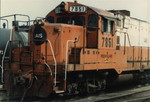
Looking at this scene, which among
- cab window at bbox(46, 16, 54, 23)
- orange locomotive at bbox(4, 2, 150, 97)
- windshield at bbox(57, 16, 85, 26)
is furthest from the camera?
cab window at bbox(46, 16, 54, 23)

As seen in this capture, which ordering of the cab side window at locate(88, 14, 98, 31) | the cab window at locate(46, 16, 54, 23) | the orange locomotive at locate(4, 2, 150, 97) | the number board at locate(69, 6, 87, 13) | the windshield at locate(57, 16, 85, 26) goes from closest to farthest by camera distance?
the orange locomotive at locate(4, 2, 150, 97) < the cab side window at locate(88, 14, 98, 31) < the number board at locate(69, 6, 87, 13) < the windshield at locate(57, 16, 85, 26) < the cab window at locate(46, 16, 54, 23)

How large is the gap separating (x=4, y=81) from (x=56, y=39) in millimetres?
2315

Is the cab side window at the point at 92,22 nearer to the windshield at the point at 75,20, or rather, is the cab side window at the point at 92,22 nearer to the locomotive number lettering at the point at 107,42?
the windshield at the point at 75,20

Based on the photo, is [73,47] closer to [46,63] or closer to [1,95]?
[46,63]

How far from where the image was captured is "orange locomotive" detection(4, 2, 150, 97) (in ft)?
32.6

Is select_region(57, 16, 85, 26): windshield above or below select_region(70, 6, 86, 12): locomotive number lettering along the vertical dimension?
below

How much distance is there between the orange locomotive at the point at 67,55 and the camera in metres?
9.95

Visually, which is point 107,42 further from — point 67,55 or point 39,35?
point 39,35

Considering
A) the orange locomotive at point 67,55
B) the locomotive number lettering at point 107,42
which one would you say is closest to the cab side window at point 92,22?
the orange locomotive at point 67,55

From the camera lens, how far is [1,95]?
1138cm

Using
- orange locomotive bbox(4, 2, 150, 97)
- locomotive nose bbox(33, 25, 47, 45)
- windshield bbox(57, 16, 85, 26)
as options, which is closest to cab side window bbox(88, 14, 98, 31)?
orange locomotive bbox(4, 2, 150, 97)

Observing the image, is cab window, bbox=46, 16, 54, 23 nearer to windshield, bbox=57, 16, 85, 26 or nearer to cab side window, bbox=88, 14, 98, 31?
windshield, bbox=57, 16, 85, 26

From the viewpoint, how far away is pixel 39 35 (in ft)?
33.8

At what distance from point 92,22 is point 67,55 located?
68.2 inches
